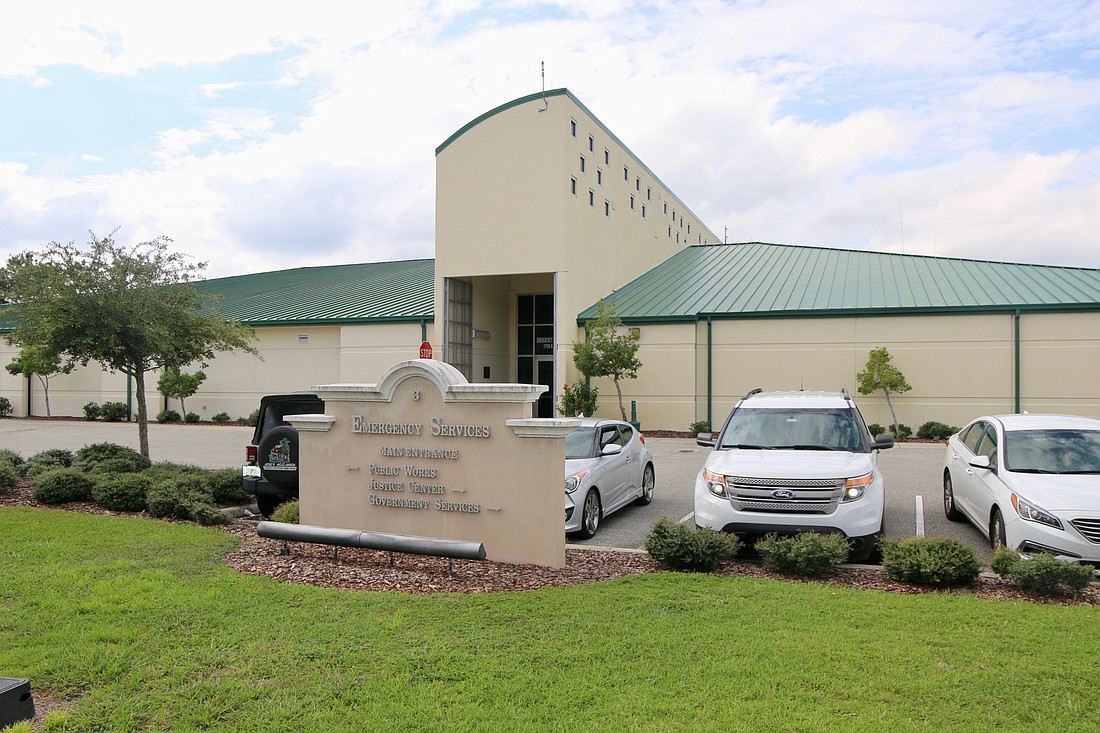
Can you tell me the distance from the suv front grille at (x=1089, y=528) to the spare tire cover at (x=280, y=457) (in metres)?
8.80

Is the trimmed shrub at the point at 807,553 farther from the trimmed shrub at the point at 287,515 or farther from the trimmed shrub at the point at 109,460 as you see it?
the trimmed shrub at the point at 109,460

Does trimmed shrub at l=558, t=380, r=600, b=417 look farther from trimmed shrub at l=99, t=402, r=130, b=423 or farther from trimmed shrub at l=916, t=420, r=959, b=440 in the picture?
trimmed shrub at l=99, t=402, r=130, b=423

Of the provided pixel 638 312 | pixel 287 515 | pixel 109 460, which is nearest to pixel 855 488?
pixel 287 515

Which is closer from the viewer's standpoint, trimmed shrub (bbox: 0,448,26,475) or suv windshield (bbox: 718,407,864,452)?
suv windshield (bbox: 718,407,864,452)

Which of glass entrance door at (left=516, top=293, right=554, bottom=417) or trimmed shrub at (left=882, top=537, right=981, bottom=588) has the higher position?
glass entrance door at (left=516, top=293, right=554, bottom=417)

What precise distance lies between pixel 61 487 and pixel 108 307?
319cm

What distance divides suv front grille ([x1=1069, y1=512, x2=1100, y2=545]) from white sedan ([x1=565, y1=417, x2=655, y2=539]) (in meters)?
5.03

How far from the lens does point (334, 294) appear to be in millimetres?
35719

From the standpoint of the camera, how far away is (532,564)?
302 inches

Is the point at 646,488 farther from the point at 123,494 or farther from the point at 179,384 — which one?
the point at 179,384

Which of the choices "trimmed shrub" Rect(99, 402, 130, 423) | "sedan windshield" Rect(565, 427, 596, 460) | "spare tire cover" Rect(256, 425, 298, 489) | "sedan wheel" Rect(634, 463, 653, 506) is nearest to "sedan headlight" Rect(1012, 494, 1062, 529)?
"sedan windshield" Rect(565, 427, 596, 460)

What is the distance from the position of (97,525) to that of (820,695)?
8350 mm

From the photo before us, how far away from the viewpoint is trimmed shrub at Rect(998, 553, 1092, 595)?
21.1 ft

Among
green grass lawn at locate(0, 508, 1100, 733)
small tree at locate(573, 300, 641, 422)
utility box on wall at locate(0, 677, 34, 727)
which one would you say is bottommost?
green grass lawn at locate(0, 508, 1100, 733)
